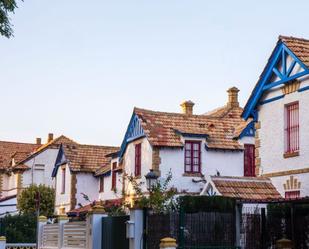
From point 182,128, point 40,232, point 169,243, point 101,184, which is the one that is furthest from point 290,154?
point 101,184

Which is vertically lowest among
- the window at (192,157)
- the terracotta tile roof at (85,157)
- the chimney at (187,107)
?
the window at (192,157)

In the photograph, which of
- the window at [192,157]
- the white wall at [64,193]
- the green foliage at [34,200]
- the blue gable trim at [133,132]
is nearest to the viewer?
the window at [192,157]

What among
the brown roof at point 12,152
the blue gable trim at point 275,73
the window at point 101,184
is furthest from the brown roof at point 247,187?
the brown roof at point 12,152

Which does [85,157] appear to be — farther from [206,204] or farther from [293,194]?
[206,204]

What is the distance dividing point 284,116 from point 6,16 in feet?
32.5

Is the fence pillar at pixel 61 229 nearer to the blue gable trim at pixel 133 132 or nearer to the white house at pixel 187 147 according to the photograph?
the white house at pixel 187 147

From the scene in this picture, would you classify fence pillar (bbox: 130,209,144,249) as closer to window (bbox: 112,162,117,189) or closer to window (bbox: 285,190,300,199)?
window (bbox: 285,190,300,199)

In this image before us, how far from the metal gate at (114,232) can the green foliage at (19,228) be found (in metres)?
19.6

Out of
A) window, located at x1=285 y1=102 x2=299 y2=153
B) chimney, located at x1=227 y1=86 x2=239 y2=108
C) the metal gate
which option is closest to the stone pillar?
the metal gate

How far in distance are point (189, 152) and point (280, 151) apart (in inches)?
445

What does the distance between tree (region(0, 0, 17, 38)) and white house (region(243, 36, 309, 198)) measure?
A: 928 cm

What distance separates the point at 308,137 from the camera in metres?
23.2

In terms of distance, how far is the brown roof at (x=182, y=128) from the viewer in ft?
117

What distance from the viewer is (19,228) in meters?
39.9
